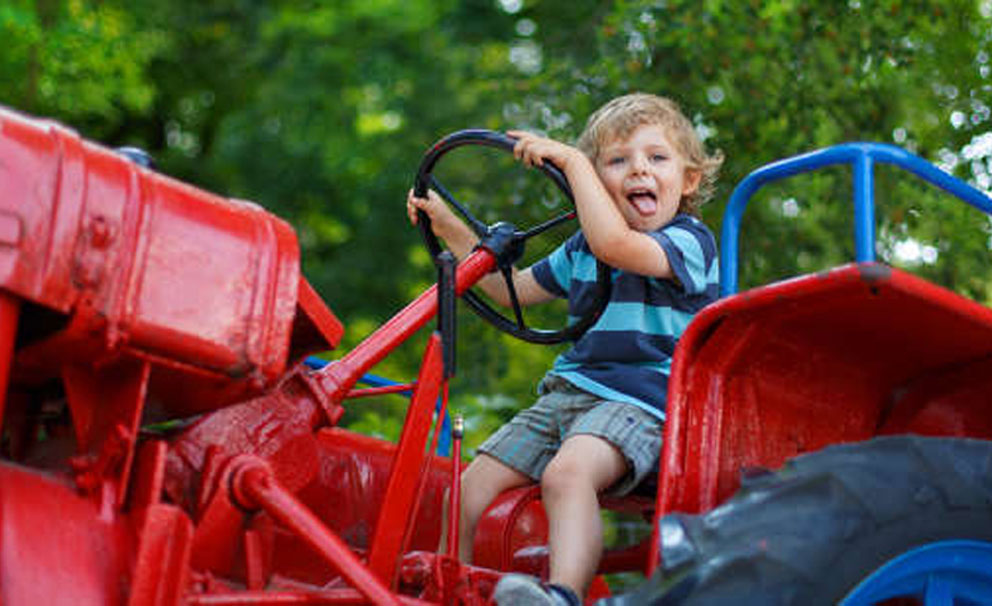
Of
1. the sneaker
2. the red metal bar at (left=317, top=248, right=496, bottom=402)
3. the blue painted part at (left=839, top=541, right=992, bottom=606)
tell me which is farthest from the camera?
the red metal bar at (left=317, top=248, right=496, bottom=402)

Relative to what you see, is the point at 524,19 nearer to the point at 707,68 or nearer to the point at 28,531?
the point at 707,68

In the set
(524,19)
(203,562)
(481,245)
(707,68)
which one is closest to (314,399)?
(203,562)

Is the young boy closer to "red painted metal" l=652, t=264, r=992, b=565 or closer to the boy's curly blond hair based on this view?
the boy's curly blond hair

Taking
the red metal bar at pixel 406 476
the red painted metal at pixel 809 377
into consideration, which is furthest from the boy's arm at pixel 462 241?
the red painted metal at pixel 809 377

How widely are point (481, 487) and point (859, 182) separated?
1126 millimetres

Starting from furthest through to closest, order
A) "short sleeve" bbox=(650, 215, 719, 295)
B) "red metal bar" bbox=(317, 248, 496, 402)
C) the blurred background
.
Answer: the blurred background
"short sleeve" bbox=(650, 215, 719, 295)
"red metal bar" bbox=(317, 248, 496, 402)

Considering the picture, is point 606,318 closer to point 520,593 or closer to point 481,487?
point 481,487

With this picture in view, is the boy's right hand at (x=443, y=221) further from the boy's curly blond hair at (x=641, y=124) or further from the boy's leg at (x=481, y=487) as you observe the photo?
the boy's leg at (x=481, y=487)

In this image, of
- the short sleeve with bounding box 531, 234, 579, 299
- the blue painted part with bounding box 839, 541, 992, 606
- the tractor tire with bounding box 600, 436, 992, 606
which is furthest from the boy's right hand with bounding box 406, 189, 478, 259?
the blue painted part with bounding box 839, 541, 992, 606

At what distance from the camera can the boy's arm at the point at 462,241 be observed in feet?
9.93

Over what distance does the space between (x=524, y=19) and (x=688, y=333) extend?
588 cm

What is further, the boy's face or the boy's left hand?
the boy's face

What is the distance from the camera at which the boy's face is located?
9.49ft

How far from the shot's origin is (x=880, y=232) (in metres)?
5.82
